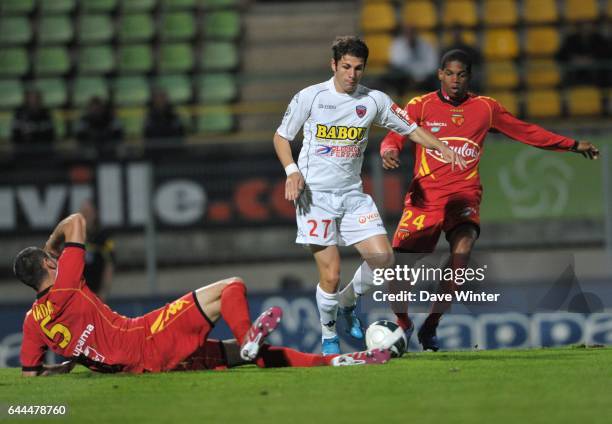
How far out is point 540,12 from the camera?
18672mm

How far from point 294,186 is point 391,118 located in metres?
1.01

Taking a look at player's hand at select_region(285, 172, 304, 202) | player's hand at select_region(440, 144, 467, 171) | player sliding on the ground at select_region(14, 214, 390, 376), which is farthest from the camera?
player's hand at select_region(440, 144, 467, 171)

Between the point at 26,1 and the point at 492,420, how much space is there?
49.3 ft

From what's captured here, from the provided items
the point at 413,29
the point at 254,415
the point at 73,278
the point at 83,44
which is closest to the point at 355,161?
the point at 73,278

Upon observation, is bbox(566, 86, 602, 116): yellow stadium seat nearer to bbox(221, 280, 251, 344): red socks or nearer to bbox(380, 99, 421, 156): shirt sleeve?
bbox(380, 99, 421, 156): shirt sleeve

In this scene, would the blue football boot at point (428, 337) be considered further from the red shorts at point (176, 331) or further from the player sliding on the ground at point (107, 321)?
the red shorts at point (176, 331)

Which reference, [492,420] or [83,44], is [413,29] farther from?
[492,420]

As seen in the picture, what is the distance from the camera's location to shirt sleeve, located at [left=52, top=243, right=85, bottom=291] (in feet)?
25.7

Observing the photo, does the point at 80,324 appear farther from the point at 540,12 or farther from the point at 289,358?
the point at 540,12

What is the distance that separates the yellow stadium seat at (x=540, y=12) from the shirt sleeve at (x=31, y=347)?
12.3m

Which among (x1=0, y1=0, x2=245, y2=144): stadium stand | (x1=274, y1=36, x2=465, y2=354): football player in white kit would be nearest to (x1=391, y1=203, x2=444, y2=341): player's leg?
(x1=274, y1=36, x2=465, y2=354): football player in white kit

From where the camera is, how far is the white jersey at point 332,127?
8.58 m

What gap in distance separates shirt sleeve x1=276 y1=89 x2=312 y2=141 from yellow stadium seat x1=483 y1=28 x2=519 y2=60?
9933 millimetres

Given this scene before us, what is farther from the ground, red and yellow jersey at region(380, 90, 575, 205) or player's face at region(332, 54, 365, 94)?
player's face at region(332, 54, 365, 94)
